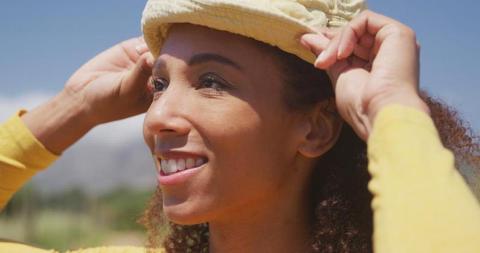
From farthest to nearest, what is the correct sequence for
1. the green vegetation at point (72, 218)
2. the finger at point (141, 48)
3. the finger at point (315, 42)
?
1. the green vegetation at point (72, 218)
2. the finger at point (141, 48)
3. the finger at point (315, 42)

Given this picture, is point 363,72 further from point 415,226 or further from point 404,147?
point 415,226

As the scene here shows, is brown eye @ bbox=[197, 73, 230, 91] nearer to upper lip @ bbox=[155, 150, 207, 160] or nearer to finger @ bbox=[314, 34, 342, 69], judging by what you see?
upper lip @ bbox=[155, 150, 207, 160]

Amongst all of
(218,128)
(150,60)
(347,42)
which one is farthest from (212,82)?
(150,60)

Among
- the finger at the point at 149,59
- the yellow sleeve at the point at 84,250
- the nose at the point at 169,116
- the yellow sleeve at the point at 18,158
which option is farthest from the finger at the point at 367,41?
the yellow sleeve at the point at 18,158

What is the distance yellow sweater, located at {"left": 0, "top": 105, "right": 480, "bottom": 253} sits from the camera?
207 cm

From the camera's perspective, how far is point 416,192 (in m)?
2.15

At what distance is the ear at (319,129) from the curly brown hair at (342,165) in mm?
33

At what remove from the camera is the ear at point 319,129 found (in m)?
3.00

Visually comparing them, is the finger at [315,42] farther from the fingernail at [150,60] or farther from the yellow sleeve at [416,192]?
the fingernail at [150,60]

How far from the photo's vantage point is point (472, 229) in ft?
6.79

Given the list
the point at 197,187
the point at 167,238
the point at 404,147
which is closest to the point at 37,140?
the point at 167,238

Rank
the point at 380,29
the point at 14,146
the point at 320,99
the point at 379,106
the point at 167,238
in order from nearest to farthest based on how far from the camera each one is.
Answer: the point at 379,106
the point at 380,29
the point at 320,99
the point at 167,238
the point at 14,146

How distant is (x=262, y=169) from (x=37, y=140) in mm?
1399

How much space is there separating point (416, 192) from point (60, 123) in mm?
2148
